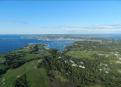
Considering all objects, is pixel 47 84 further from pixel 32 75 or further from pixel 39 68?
pixel 39 68

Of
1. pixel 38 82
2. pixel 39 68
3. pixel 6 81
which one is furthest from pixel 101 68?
pixel 6 81

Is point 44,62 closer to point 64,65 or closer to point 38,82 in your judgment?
point 64,65

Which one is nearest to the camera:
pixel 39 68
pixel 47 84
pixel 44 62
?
pixel 47 84

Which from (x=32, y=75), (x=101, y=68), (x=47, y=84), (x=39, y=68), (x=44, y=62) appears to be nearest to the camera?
(x=47, y=84)

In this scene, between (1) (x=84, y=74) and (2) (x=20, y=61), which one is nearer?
(1) (x=84, y=74)

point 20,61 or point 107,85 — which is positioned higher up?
point 20,61

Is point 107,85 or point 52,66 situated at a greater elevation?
point 52,66

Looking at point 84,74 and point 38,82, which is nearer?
point 38,82

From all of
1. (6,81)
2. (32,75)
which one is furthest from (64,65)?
(6,81)

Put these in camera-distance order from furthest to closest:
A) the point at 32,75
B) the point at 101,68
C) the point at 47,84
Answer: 1. the point at 101,68
2. the point at 32,75
3. the point at 47,84
